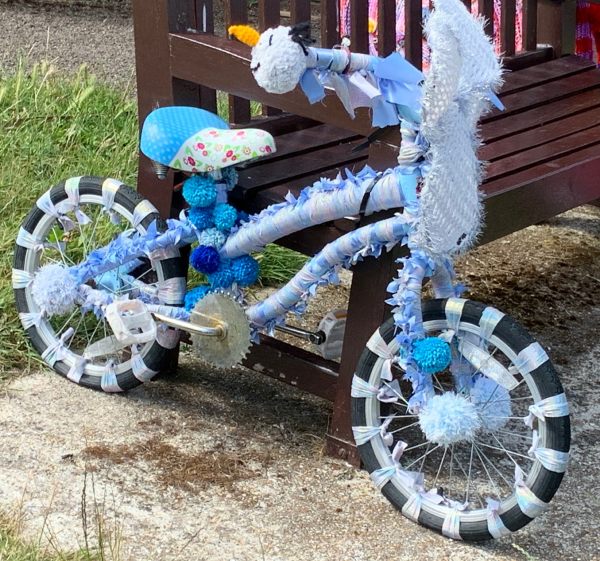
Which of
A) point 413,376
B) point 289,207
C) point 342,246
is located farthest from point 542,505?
point 289,207

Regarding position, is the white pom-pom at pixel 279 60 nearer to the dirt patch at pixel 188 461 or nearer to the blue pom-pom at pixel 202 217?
the blue pom-pom at pixel 202 217

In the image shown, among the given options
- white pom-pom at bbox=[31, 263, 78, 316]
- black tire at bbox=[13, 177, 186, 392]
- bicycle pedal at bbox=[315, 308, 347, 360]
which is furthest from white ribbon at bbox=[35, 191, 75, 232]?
bicycle pedal at bbox=[315, 308, 347, 360]

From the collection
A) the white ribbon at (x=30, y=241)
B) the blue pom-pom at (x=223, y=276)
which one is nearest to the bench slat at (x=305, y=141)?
the blue pom-pom at (x=223, y=276)

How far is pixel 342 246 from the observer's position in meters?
2.56

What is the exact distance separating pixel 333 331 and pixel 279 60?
0.84m

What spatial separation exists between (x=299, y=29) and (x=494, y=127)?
3.58ft

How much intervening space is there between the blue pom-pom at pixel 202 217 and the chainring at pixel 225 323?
0.56 feet

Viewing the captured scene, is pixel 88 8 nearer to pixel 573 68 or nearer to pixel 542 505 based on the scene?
pixel 573 68

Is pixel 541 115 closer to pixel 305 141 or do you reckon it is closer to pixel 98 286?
pixel 305 141

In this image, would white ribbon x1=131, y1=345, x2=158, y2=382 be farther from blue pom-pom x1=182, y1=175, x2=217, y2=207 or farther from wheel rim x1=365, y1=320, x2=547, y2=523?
wheel rim x1=365, y1=320, x2=547, y2=523

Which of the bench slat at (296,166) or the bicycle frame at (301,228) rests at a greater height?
the bench slat at (296,166)

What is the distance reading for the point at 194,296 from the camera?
2.87 m

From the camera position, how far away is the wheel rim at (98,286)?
304cm

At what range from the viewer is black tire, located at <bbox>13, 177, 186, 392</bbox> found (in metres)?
2.94
